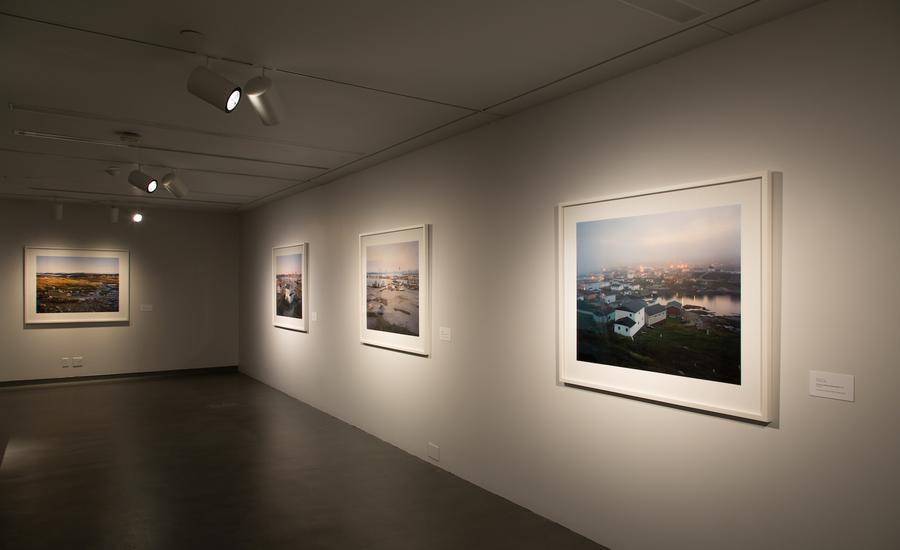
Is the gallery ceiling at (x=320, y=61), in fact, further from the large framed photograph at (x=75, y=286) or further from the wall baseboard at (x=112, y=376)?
the wall baseboard at (x=112, y=376)

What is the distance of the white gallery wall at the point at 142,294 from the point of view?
8.30 m

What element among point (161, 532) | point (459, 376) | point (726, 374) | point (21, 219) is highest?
point (21, 219)

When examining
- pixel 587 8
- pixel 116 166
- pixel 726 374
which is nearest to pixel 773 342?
pixel 726 374

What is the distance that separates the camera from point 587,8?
8.10ft

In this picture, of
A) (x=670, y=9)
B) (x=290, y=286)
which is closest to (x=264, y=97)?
(x=670, y=9)

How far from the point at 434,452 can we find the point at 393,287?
153cm

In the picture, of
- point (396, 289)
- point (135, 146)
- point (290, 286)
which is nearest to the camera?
point (135, 146)

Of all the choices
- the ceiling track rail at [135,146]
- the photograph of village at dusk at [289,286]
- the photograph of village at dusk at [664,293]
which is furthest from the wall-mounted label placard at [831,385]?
the photograph of village at dusk at [289,286]

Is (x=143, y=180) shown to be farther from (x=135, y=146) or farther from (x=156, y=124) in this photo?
(x=156, y=124)

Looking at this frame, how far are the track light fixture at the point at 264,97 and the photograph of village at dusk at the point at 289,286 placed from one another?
4.30m

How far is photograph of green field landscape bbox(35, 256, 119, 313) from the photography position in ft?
27.8

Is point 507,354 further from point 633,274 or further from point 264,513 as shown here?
point 264,513

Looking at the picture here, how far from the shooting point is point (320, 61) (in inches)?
121

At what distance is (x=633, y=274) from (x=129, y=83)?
3.16m
